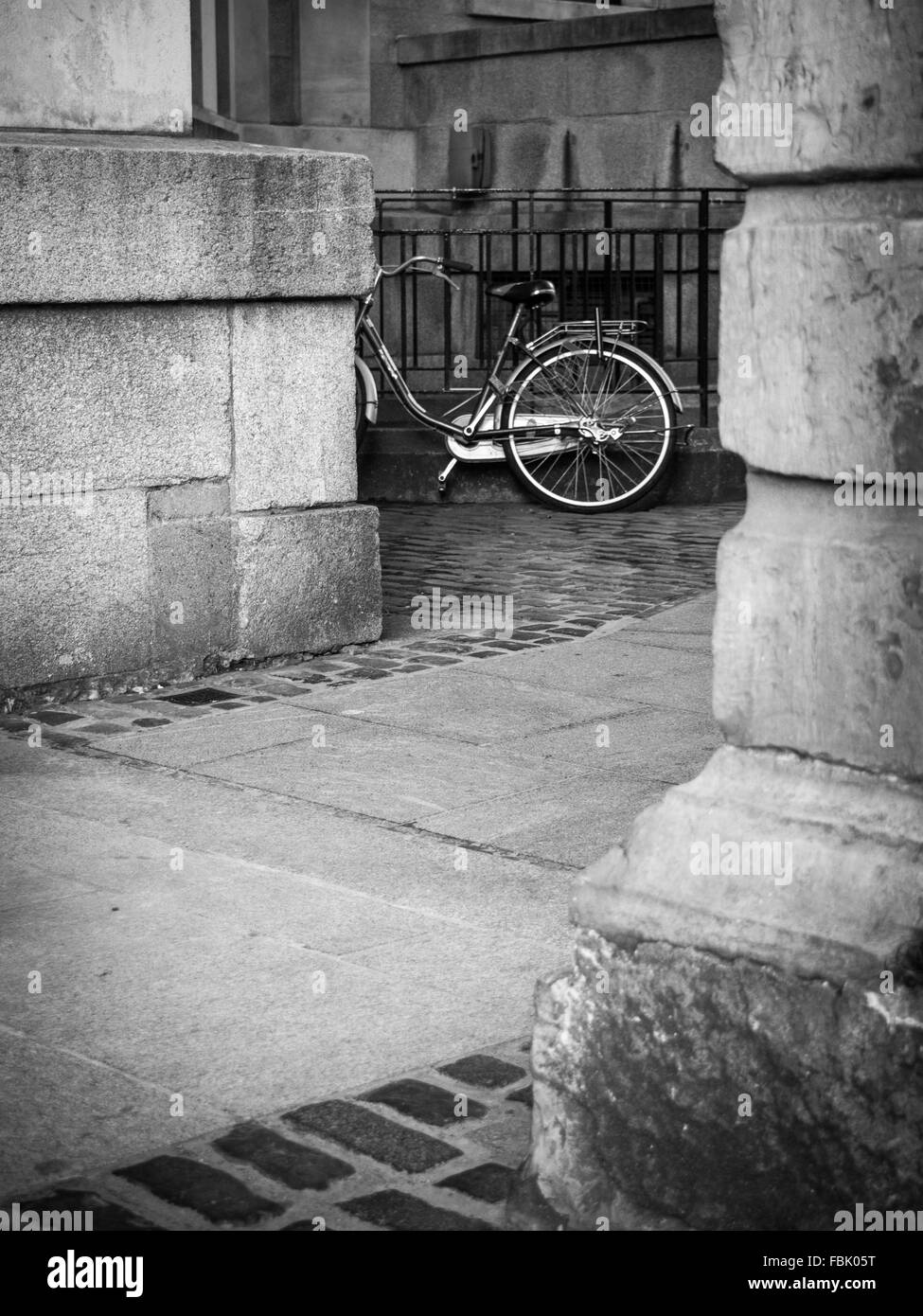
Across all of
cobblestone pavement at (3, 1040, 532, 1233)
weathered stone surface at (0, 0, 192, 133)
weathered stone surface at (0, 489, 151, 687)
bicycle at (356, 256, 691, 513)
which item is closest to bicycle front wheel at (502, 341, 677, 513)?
bicycle at (356, 256, 691, 513)

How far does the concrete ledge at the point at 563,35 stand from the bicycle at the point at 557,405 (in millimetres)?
5404

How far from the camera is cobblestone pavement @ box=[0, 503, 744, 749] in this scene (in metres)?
6.21

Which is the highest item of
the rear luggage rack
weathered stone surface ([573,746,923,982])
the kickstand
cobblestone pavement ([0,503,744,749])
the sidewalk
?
the rear luggage rack

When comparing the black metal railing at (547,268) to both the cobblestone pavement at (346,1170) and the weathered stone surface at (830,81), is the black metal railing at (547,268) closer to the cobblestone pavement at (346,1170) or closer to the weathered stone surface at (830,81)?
the cobblestone pavement at (346,1170)

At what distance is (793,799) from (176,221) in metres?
4.12

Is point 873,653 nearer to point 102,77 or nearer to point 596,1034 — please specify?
point 596,1034

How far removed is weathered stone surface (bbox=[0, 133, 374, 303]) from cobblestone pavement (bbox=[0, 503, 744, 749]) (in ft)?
4.38

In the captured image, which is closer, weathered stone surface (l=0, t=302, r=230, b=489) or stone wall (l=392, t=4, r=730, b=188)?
weathered stone surface (l=0, t=302, r=230, b=489)

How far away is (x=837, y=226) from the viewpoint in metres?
2.57

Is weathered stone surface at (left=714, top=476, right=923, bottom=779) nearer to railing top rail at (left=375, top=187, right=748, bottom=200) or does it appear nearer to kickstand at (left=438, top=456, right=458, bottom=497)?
railing top rail at (left=375, top=187, right=748, bottom=200)

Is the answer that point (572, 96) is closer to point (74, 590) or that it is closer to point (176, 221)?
point (176, 221)

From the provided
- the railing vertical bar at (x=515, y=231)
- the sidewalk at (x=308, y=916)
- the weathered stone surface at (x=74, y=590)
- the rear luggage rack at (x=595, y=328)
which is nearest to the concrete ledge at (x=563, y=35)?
the railing vertical bar at (x=515, y=231)

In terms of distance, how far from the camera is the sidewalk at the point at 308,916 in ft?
9.84

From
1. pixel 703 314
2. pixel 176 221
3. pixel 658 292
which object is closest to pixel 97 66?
pixel 176 221
